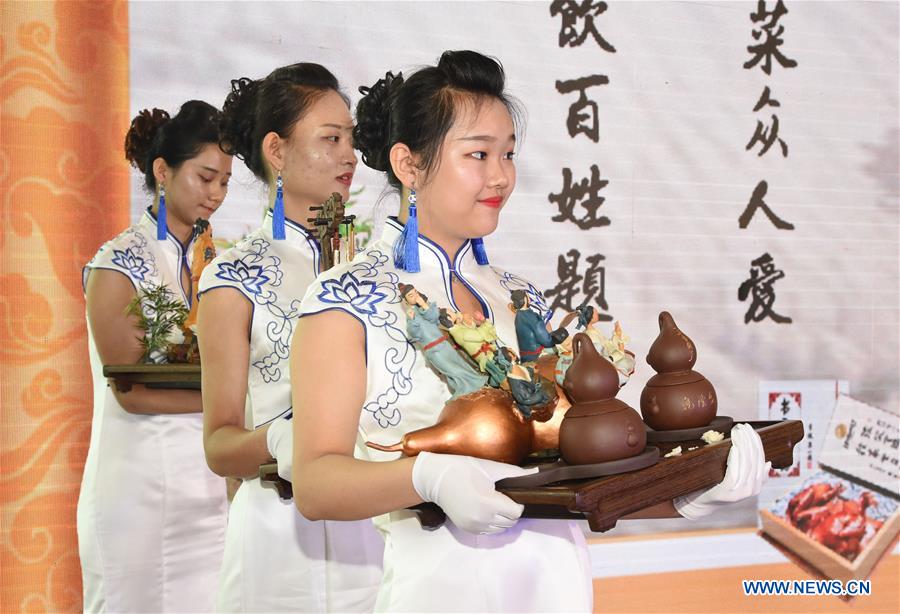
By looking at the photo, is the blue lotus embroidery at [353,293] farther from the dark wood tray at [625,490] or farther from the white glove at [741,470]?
the white glove at [741,470]

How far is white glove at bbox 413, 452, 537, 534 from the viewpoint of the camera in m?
1.19

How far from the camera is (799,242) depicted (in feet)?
13.6

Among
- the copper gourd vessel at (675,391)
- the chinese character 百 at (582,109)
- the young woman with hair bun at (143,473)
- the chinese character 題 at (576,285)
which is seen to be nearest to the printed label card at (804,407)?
the chinese character 題 at (576,285)

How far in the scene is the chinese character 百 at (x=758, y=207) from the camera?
4.04 metres

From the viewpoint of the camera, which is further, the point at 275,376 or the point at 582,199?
the point at 582,199

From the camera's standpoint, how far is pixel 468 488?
1188mm

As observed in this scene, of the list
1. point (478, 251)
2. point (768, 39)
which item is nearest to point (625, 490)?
point (478, 251)

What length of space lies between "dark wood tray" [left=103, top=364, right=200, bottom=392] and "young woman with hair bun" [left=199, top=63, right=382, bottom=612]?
0.42 meters

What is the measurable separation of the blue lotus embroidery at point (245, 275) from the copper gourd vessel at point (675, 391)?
77 centimetres

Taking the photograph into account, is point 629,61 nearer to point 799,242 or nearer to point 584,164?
point 584,164

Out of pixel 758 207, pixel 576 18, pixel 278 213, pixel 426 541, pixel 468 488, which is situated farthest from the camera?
pixel 758 207

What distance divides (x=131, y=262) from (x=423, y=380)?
1.42 m

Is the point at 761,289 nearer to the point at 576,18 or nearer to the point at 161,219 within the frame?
the point at 576,18

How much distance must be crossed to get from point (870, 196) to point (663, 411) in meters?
3.13
